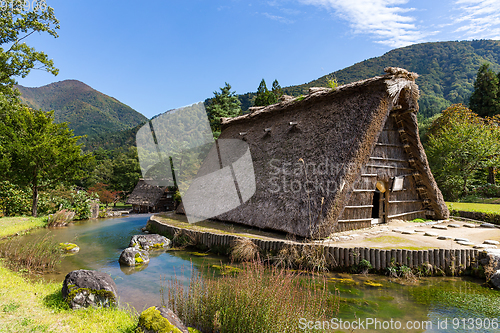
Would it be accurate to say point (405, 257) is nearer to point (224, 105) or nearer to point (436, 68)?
point (224, 105)

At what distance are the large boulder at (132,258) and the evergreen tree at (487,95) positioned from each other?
3364 centimetres

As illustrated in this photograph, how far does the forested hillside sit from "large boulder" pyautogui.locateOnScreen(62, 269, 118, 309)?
141 ft

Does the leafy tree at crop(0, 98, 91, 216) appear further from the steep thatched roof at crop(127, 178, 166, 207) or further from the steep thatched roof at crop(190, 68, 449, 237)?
the steep thatched roof at crop(190, 68, 449, 237)

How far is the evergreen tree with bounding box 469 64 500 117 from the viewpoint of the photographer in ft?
86.4

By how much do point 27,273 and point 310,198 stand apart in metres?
7.41

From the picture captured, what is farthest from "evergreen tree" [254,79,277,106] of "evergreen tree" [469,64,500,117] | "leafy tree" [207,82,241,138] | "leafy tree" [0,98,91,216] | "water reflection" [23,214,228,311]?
"evergreen tree" [469,64,500,117]

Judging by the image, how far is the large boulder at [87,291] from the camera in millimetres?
4219

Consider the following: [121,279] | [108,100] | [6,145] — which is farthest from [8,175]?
[108,100]

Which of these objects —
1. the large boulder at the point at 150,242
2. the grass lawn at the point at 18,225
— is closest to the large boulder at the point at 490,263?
the large boulder at the point at 150,242

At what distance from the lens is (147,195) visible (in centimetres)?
2453

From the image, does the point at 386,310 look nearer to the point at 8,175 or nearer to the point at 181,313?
the point at 181,313

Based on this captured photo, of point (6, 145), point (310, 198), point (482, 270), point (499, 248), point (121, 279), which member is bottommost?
point (121, 279)

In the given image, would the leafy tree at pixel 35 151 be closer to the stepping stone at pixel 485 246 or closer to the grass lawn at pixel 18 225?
the grass lawn at pixel 18 225

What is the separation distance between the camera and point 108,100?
11300 centimetres
